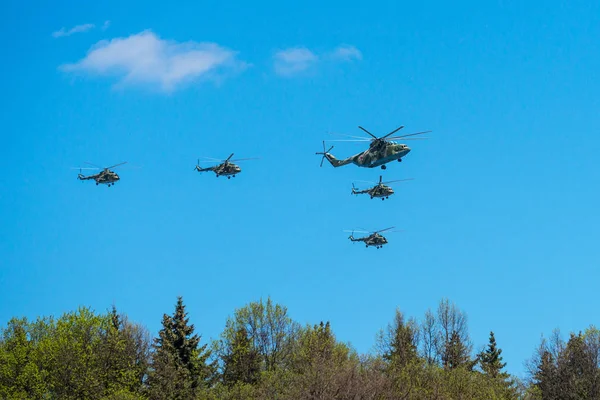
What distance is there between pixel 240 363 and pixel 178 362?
21.4ft

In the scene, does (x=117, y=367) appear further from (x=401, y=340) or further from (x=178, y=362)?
(x=401, y=340)

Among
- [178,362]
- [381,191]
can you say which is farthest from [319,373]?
[381,191]

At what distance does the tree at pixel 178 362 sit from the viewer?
73.4 m

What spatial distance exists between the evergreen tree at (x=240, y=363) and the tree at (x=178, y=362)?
8.52 feet

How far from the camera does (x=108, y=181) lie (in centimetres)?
10250

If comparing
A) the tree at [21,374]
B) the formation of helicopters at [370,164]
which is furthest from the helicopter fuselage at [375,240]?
the tree at [21,374]

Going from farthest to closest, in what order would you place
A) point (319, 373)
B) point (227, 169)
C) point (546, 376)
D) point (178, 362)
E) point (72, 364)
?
point (227, 169) < point (546, 376) < point (178, 362) < point (72, 364) < point (319, 373)

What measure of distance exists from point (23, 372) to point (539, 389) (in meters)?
47.3

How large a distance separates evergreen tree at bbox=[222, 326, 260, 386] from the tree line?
0.31 feet

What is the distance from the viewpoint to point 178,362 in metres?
79.7

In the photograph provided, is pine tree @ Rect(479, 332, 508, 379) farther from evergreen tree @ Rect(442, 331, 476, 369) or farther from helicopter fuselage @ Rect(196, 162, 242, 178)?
helicopter fuselage @ Rect(196, 162, 242, 178)

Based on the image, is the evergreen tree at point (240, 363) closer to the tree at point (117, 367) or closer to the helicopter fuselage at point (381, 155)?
the tree at point (117, 367)

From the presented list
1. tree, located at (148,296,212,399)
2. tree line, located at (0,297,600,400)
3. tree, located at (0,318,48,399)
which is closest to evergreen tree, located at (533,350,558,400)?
tree line, located at (0,297,600,400)

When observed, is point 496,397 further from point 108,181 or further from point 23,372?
point 108,181
